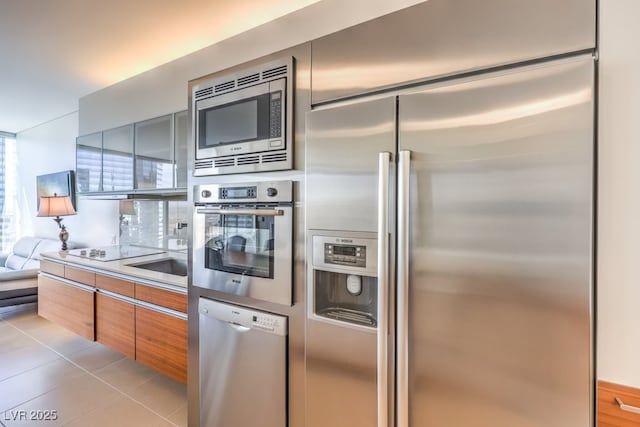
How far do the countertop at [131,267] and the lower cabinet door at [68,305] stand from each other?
23 centimetres

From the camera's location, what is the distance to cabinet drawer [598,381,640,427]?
83 cm

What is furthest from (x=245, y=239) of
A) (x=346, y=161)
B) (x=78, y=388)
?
(x=78, y=388)

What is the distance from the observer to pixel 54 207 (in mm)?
3572

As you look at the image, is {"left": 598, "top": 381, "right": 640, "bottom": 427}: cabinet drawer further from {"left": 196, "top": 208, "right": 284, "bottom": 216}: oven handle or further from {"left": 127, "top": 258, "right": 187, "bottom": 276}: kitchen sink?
{"left": 127, "top": 258, "right": 187, "bottom": 276}: kitchen sink

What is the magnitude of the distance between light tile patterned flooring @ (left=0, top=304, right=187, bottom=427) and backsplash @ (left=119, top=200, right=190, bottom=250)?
1.09 m

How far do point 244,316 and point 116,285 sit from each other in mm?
1477

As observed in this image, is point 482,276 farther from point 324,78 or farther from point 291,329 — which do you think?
point 324,78

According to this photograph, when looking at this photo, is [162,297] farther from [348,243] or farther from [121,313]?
[348,243]

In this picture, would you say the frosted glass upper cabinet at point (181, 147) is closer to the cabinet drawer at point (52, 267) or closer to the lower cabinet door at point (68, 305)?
the lower cabinet door at point (68, 305)

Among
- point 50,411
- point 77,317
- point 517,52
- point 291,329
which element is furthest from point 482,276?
point 77,317

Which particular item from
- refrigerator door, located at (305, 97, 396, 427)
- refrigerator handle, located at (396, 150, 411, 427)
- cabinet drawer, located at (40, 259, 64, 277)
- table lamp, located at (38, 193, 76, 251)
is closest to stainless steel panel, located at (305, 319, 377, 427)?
refrigerator door, located at (305, 97, 396, 427)

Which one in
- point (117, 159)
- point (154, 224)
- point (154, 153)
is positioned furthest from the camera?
point (154, 224)

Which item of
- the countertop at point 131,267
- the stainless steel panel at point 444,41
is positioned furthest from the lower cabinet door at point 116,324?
the stainless steel panel at point 444,41

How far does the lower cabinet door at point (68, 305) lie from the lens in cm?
251
